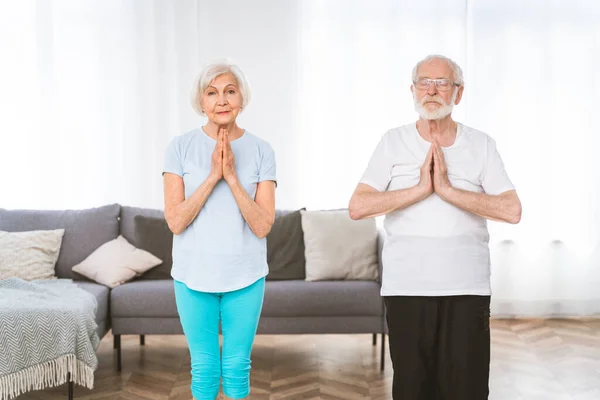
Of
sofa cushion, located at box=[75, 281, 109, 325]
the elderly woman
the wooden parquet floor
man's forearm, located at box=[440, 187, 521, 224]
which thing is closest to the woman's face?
the elderly woman

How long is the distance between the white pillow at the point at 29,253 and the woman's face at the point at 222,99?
7.66ft

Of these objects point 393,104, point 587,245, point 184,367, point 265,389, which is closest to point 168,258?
point 184,367

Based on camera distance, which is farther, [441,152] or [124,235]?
[124,235]

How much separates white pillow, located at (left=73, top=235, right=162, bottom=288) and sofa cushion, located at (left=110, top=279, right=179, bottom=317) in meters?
0.13

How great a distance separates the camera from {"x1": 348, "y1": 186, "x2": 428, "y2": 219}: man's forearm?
229cm

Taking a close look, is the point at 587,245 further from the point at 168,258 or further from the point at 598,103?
the point at 168,258

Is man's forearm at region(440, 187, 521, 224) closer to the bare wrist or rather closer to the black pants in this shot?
the black pants

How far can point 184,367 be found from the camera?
4289mm

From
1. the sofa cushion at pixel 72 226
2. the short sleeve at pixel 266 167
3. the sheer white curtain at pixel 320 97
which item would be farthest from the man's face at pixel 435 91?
the sheer white curtain at pixel 320 97

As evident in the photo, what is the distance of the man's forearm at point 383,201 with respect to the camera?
2289 millimetres

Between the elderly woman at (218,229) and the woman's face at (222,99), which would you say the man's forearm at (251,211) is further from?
the woman's face at (222,99)

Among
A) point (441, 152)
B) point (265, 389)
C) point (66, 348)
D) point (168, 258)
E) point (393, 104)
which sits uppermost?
point (393, 104)

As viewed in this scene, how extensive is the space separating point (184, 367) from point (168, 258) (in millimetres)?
657

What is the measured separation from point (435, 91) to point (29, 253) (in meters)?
2.88
